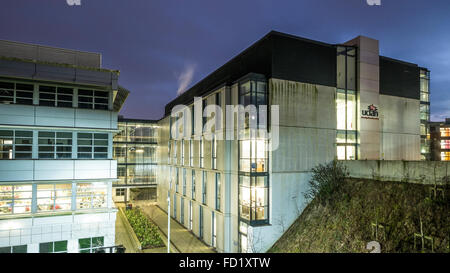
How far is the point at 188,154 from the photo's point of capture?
26594mm

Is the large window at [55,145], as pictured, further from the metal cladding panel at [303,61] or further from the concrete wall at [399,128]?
the concrete wall at [399,128]

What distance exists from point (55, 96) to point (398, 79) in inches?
1001

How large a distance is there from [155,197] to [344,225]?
2918cm

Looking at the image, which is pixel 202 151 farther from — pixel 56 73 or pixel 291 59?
pixel 56 73

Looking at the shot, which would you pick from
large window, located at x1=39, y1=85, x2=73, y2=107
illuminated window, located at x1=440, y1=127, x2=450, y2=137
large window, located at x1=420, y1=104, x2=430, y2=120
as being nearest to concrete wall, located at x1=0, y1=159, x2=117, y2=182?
large window, located at x1=39, y1=85, x2=73, y2=107

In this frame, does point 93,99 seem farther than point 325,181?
No

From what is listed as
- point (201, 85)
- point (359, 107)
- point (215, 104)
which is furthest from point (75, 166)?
point (359, 107)

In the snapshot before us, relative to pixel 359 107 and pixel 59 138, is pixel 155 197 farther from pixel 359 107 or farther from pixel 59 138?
pixel 359 107

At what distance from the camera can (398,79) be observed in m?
23.3

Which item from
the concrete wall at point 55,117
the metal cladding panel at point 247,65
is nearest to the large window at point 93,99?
the concrete wall at point 55,117

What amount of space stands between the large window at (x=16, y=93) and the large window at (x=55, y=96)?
54 cm

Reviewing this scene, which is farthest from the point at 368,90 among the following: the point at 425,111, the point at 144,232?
the point at 144,232

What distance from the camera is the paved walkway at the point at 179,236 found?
66.5ft
